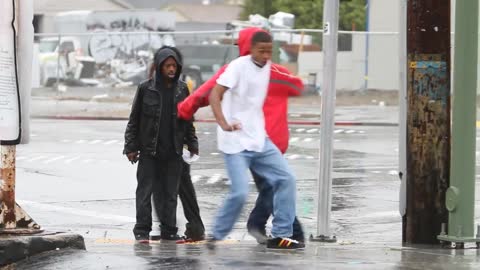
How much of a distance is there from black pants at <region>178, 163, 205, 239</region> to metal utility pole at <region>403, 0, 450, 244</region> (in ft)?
6.41

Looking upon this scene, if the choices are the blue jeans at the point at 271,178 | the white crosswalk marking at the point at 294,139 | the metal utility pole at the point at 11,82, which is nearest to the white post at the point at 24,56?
the metal utility pole at the point at 11,82

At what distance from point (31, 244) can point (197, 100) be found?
1891mm

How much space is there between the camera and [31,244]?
8.24 meters

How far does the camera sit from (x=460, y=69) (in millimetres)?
9117

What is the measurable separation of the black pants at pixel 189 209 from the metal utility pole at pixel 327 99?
115 centimetres

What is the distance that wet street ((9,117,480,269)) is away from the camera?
8.45 meters

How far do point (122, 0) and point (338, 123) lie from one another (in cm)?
4300

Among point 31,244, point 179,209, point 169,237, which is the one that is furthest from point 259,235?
point 179,209

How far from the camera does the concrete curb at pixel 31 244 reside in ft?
26.4

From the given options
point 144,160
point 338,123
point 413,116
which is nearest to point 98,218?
point 144,160

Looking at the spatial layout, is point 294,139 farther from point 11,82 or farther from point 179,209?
point 11,82

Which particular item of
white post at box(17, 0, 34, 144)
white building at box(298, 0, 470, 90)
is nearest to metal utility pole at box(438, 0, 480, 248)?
white post at box(17, 0, 34, 144)

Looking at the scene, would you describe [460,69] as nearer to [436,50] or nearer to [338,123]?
[436,50]

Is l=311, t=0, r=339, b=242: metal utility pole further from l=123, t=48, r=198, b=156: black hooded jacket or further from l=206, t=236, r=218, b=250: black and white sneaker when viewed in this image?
l=123, t=48, r=198, b=156: black hooded jacket
